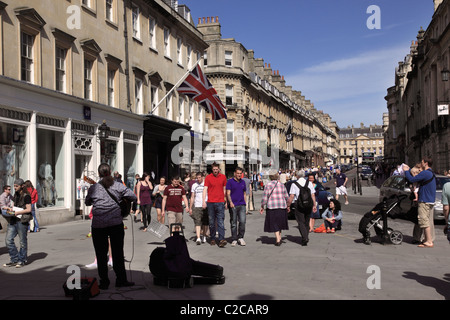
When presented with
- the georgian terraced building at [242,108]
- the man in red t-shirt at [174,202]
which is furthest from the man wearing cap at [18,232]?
the georgian terraced building at [242,108]

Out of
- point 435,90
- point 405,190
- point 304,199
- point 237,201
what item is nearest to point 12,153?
point 237,201

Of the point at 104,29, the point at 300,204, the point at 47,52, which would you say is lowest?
the point at 300,204

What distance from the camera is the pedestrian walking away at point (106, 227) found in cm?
720

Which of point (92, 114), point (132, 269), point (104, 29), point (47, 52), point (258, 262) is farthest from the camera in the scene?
point (104, 29)

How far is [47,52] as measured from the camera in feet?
58.9

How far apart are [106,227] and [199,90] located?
719 inches

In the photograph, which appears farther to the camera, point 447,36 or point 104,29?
point 447,36

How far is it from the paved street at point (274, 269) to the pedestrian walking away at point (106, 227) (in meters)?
0.24

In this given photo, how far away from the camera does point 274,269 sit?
8586 millimetres

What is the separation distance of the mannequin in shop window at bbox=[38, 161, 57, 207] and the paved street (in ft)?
13.1

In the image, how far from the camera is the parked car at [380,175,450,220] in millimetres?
15984
